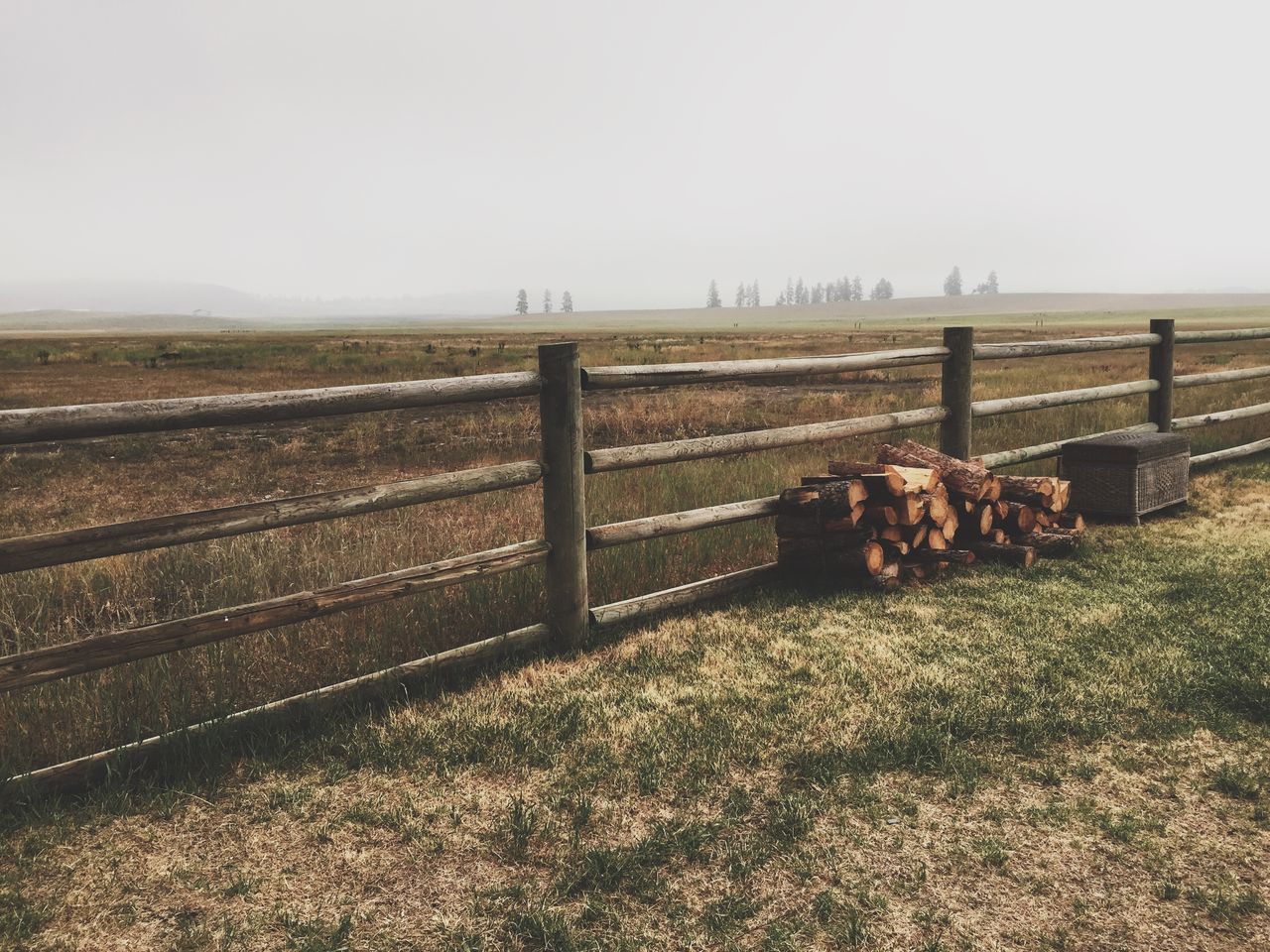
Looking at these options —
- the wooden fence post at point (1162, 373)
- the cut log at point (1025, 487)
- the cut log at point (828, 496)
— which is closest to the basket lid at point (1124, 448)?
the cut log at point (1025, 487)

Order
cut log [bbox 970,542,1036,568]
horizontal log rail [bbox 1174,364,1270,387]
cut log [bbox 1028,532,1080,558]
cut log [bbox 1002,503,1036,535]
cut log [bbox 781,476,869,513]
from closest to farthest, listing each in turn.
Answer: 1. cut log [bbox 781,476,869,513]
2. cut log [bbox 970,542,1036,568]
3. cut log [bbox 1028,532,1080,558]
4. cut log [bbox 1002,503,1036,535]
5. horizontal log rail [bbox 1174,364,1270,387]

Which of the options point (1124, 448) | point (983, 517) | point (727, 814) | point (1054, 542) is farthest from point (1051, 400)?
point (727, 814)

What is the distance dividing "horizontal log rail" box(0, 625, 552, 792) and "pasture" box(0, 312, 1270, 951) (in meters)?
0.10

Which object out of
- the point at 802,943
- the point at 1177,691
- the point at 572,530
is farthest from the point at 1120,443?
the point at 802,943

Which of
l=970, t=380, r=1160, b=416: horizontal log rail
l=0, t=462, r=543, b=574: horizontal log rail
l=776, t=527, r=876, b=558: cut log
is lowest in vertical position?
l=776, t=527, r=876, b=558: cut log

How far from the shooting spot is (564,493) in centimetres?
459

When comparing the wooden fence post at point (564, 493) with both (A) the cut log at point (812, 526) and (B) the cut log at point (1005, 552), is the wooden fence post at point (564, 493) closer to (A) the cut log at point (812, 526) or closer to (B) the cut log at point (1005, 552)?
(A) the cut log at point (812, 526)

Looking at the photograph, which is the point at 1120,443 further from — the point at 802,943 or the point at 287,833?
the point at 287,833

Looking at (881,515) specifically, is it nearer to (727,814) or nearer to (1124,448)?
(1124,448)

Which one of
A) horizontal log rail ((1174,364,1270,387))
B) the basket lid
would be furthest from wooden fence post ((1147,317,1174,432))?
the basket lid

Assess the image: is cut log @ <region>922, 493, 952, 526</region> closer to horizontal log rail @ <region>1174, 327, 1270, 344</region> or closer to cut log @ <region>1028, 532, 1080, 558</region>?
cut log @ <region>1028, 532, 1080, 558</region>

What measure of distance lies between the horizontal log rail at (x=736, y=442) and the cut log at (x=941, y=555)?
94 centimetres

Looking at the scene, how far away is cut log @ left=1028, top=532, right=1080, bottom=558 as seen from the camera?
6.27 meters

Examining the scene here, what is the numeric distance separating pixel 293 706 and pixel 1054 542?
5146 millimetres
